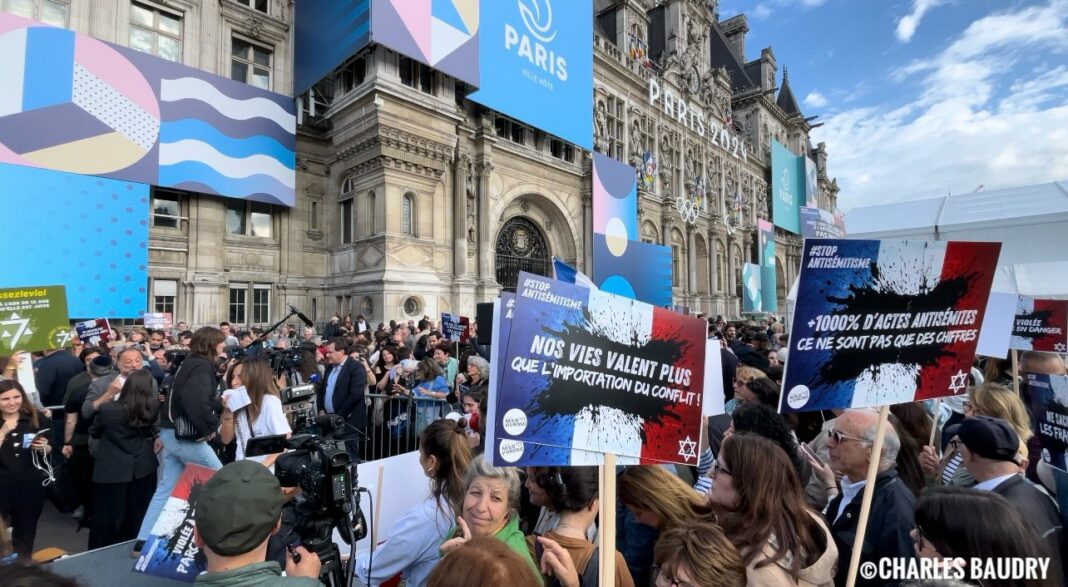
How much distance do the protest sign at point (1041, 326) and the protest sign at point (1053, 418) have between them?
2051mm

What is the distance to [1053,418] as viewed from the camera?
3141mm

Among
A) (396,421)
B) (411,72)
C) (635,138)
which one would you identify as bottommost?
Result: (396,421)

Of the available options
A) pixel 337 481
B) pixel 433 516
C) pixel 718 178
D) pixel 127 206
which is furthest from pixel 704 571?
pixel 718 178

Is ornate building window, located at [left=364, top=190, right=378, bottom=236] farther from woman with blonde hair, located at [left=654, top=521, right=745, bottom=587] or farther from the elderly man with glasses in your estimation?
woman with blonde hair, located at [left=654, top=521, right=745, bottom=587]

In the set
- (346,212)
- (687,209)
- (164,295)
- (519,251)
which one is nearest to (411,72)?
(346,212)

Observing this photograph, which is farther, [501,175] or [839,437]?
[501,175]

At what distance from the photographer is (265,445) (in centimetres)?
331

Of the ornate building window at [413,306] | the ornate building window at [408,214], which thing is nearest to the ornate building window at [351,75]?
the ornate building window at [408,214]

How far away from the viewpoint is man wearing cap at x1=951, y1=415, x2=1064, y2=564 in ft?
7.07

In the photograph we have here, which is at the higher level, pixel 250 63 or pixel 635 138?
pixel 635 138

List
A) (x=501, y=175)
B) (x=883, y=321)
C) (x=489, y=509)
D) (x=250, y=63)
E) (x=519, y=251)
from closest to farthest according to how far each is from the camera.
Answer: (x=489, y=509) < (x=883, y=321) < (x=250, y=63) < (x=501, y=175) < (x=519, y=251)

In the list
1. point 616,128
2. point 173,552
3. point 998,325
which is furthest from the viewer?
point 616,128

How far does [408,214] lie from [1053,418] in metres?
14.3

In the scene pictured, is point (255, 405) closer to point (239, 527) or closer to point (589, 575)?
point (239, 527)
